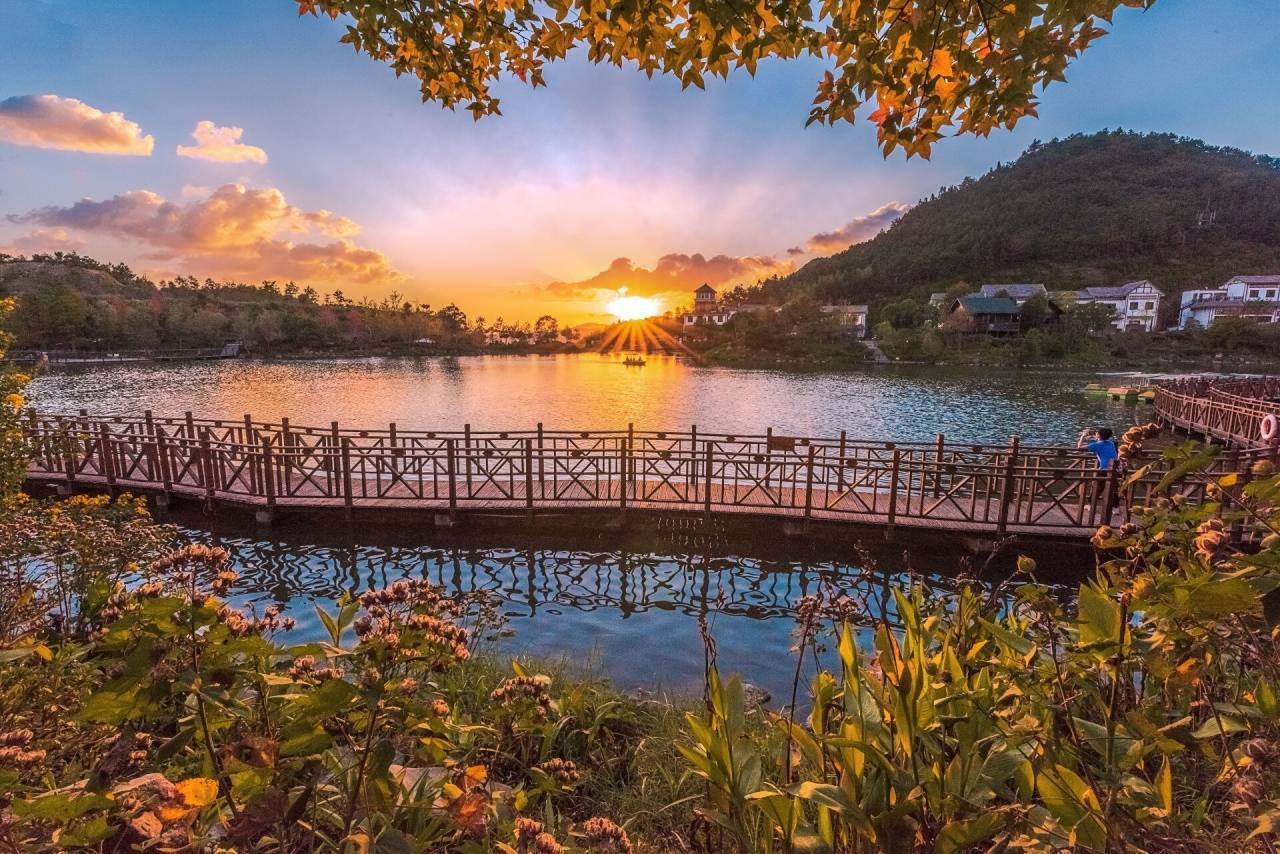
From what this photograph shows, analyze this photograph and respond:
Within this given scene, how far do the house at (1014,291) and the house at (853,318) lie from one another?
17.1 metres

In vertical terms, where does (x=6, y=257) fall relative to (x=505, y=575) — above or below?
above

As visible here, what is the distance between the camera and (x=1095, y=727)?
1668 millimetres

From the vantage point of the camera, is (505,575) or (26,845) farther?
(505,575)

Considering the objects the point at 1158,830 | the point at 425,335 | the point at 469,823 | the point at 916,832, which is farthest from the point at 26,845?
the point at 425,335

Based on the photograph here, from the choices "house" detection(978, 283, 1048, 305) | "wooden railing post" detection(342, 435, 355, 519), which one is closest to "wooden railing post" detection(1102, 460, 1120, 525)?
"wooden railing post" detection(342, 435, 355, 519)

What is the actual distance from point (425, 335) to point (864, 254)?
320ft

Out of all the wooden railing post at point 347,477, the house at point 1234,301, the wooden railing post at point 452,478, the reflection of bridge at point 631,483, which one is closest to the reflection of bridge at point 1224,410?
the reflection of bridge at point 631,483

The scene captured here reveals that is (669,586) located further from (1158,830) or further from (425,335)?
(425,335)

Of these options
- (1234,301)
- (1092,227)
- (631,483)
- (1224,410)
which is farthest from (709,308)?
(631,483)

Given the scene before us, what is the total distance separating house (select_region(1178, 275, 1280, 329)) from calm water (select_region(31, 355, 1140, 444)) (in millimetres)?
43780

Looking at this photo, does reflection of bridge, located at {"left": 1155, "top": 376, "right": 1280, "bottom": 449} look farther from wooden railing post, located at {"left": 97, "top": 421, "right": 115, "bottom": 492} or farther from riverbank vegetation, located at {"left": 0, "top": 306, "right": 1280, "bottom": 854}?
wooden railing post, located at {"left": 97, "top": 421, "right": 115, "bottom": 492}

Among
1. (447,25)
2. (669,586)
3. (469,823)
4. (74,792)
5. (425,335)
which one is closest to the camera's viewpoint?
(74,792)

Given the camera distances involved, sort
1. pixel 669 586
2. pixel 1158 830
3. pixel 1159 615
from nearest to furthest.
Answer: pixel 1159 615, pixel 1158 830, pixel 669 586

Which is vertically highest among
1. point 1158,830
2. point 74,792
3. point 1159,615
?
point 1159,615
